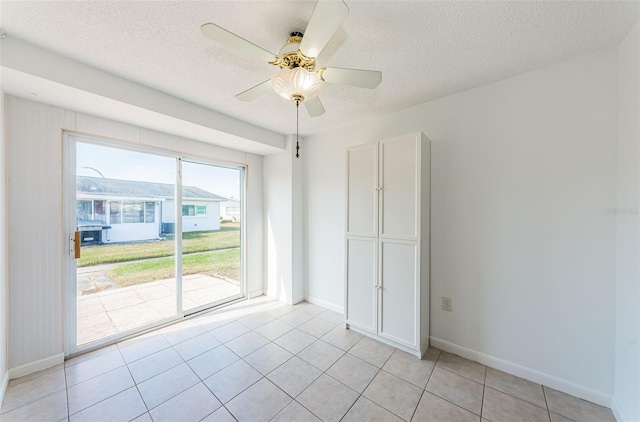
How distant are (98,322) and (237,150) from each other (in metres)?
2.52

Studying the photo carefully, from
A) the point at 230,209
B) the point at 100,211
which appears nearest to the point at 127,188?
the point at 100,211

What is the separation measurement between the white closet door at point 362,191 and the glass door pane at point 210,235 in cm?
187

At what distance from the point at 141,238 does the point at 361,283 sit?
2.56m

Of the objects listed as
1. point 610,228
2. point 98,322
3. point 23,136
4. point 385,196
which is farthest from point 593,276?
point 23,136

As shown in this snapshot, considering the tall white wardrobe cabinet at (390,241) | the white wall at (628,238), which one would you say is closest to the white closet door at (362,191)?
the tall white wardrobe cabinet at (390,241)

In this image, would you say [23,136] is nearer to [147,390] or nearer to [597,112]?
[147,390]

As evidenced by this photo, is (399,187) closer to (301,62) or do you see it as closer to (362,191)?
(362,191)

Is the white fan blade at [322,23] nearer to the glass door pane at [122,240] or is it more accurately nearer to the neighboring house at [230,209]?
the glass door pane at [122,240]

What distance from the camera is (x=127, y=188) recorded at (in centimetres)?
253

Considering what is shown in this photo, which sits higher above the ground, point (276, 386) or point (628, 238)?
point (628, 238)

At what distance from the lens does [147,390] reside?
175 cm

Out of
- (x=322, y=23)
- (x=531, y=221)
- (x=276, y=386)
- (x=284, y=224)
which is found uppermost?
(x=322, y=23)

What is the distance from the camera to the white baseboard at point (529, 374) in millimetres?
1632

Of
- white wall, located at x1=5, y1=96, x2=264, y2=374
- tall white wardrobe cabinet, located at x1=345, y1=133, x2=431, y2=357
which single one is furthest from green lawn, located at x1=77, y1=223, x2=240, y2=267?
tall white wardrobe cabinet, located at x1=345, y1=133, x2=431, y2=357
